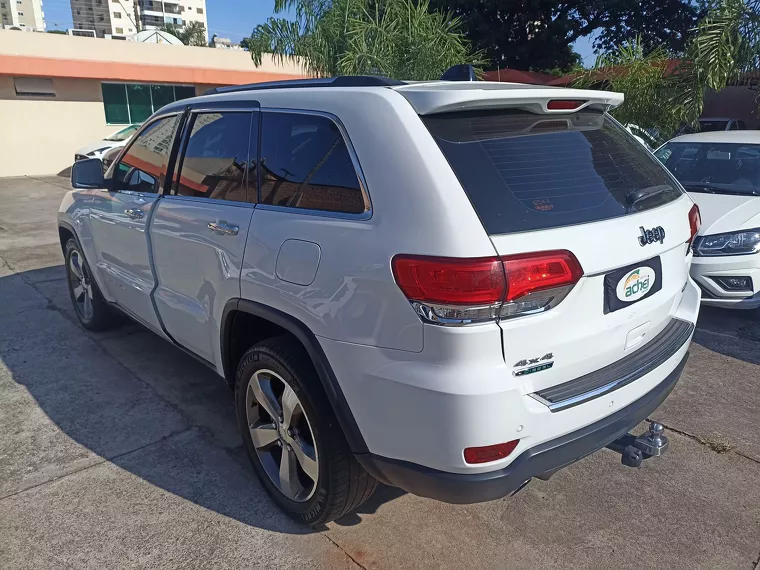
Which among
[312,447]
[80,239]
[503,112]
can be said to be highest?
[503,112]

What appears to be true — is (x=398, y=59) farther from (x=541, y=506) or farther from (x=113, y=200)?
(x=541, y=506)

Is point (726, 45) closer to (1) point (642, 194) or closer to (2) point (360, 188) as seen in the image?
(1) point (642, 194)

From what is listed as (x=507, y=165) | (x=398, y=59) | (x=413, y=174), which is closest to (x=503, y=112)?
(x=507, y=165)

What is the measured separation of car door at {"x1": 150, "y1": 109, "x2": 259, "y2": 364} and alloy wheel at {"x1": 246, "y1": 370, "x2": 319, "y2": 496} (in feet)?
1.32

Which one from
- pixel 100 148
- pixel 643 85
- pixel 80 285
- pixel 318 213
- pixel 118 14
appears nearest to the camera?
pixel 318 213

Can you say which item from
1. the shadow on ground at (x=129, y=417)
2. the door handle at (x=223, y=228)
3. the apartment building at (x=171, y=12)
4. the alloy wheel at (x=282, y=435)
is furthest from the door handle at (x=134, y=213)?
the apartment building at (x=171, y=12)

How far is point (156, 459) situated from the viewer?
3.25 meters

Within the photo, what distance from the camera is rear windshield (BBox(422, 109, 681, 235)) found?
2133 mm

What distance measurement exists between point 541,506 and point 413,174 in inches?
67.9

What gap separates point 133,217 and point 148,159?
0.38 meters

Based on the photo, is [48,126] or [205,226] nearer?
[205,226]

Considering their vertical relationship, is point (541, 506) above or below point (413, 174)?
below

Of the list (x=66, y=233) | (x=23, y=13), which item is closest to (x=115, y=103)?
(x=66, y=233)

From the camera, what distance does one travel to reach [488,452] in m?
2.08
